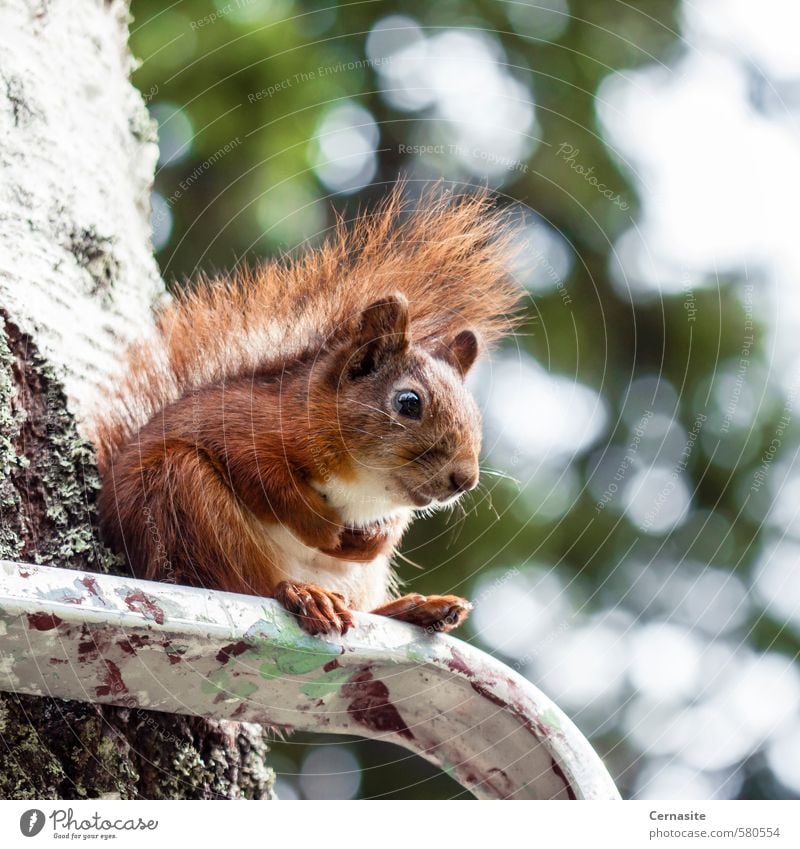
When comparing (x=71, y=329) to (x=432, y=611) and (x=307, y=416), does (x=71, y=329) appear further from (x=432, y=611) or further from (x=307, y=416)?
(x=432, y=611)

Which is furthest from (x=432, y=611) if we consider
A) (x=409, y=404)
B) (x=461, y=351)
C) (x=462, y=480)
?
(x=461, y=351)

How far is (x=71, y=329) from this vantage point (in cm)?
136

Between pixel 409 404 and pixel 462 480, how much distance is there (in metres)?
0.14

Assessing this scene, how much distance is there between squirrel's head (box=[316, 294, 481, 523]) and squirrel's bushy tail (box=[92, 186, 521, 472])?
6 cm

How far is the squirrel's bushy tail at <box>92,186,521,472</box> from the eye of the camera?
142 centimetres

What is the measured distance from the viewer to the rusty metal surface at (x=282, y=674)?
86 cm

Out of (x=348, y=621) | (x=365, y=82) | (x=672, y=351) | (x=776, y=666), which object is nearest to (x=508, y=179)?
(x=365, y=82)

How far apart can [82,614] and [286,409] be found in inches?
24.4

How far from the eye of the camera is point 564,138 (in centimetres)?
207
